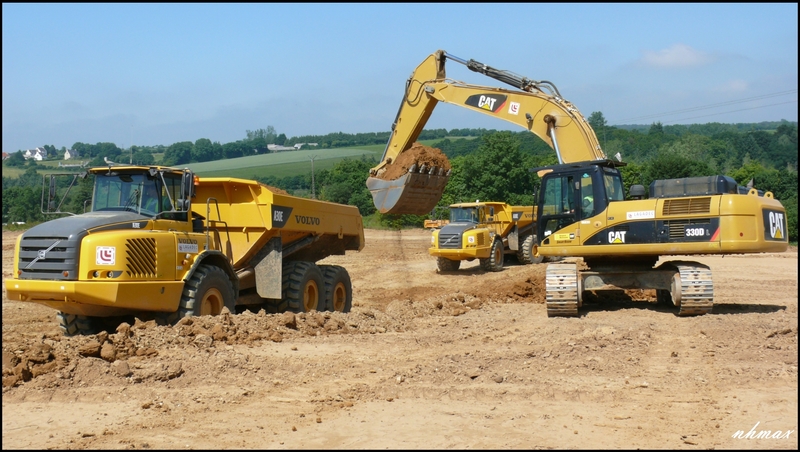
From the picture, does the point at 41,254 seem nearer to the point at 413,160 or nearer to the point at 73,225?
the point at 73,225

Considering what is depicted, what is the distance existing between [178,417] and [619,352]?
17.3ft

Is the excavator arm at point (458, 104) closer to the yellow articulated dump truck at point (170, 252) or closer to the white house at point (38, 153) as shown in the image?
the yellow articulated dump truck at point (170, 252)

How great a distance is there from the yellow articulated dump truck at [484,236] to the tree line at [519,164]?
12.3 ft

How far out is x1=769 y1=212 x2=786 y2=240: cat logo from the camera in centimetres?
1155

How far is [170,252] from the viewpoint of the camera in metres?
9.64

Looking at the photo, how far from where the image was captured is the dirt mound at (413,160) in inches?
645

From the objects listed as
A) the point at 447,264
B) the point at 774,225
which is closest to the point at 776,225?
the point at 774,225

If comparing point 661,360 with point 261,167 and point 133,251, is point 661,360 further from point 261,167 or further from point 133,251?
point 261,167

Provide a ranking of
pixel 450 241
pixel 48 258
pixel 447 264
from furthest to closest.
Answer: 1. pixel 447 264
2. pixel 450 241
3. pixel 48 258

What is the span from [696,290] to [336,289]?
6.20 metres

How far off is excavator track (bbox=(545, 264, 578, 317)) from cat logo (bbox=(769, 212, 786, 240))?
3049 mm

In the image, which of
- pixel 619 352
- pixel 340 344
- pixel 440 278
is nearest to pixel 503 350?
pixel 619 352

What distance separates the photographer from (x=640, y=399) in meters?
6.93

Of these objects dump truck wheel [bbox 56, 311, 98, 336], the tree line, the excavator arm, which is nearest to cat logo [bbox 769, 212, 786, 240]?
the excavator arm
